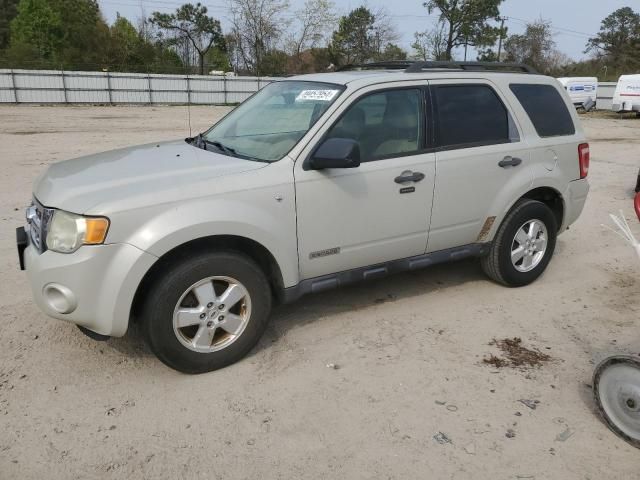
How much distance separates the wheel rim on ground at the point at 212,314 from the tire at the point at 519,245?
2376 mm

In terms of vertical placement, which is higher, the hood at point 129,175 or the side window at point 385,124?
the side window at point 385,124

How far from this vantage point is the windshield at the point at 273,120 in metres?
3.82

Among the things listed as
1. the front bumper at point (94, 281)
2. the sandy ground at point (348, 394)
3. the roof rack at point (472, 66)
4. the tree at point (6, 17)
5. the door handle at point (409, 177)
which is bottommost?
the sandy ground at point (348, 394)

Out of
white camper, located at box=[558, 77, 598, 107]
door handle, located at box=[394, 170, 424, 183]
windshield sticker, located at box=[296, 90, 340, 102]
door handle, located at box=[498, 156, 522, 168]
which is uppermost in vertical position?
white camper, located at box=[558, 77, 598, 107]

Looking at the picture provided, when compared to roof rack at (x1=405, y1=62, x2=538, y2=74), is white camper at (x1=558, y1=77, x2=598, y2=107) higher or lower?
higher

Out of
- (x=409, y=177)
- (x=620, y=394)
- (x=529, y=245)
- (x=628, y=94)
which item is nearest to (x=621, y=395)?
(x=620, y=394)

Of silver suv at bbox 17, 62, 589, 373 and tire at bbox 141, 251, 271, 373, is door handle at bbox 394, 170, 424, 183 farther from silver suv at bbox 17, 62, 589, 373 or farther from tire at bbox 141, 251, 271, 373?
tire at bbox 141, 251, 271, 373

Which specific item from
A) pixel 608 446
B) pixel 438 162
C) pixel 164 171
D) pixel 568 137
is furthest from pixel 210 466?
pixel 568 137

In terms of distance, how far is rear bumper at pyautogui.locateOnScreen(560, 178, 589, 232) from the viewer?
16.6 feet

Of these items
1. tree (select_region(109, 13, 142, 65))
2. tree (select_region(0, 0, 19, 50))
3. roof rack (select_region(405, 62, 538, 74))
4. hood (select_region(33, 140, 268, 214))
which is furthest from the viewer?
tree (select_region(0, 0, 19, 50))

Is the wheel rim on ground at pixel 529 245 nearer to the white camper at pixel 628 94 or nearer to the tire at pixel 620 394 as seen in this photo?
the tire at pixel 620 394

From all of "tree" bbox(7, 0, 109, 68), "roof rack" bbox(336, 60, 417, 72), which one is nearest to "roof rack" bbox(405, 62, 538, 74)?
"roof rack" bbox(336, 60, 417, 72)

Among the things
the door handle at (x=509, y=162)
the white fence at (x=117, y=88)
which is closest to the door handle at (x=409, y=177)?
the door handle at (x=509, y=162)

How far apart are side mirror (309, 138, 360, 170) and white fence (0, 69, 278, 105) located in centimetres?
2688
